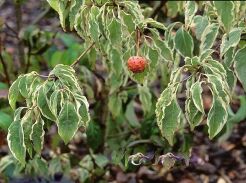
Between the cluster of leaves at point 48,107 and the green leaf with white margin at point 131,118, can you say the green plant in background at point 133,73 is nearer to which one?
the cluster of leaves at point 48,107

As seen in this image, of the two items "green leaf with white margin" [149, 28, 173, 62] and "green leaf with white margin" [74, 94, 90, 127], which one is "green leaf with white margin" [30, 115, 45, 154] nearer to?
"green leaf with white margin" [74, 94, 90, 127]

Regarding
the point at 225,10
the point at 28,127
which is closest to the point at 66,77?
the point at 28,127

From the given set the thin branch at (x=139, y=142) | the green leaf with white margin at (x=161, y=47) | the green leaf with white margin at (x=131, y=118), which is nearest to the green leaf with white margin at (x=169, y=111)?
the green leaf with white margin at (x=161, y=47)

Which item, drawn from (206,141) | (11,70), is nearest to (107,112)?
(11,70)

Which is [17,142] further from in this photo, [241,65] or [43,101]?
[241,65]

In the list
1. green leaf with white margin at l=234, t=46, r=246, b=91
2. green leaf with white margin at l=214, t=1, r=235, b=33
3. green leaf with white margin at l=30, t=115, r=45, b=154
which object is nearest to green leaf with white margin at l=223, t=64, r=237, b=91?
green leaf with white margin at l=234, t=46, r=246, b=91

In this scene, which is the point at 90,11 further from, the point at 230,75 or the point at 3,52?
the point at 3,52
